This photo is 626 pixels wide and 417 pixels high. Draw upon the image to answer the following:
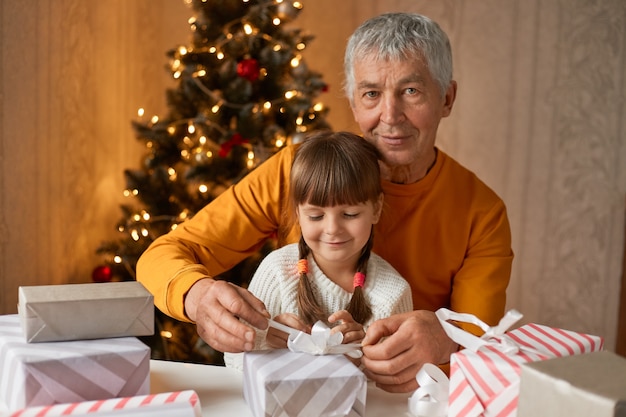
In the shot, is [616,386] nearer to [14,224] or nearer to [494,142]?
[14,224]

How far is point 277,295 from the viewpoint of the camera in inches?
58.5

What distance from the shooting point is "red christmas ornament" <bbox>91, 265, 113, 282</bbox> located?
3275mm

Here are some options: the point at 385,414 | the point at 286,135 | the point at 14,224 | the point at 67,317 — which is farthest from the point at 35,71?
the point at 385,414

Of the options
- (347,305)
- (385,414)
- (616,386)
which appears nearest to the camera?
(616,386)

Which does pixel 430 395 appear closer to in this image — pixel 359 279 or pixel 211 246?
pixel 359 279

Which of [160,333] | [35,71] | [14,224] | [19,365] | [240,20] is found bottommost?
[160,333]

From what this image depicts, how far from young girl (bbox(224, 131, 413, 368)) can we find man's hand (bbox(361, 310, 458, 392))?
0.58ft

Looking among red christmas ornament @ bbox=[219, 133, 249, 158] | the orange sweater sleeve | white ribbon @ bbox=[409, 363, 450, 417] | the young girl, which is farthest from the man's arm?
red christmas ornament @ bbox=[219, 133, 249, 158]

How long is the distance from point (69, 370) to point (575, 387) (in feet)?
2.20

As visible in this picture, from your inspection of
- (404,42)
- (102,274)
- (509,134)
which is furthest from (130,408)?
(509,134)

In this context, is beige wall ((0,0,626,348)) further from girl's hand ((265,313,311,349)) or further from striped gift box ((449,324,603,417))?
striped gift box ((449,324,603,417))

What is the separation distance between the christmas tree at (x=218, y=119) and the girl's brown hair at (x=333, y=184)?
1.36 m

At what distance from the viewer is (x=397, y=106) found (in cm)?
166

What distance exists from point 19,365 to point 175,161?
6.96 feet
